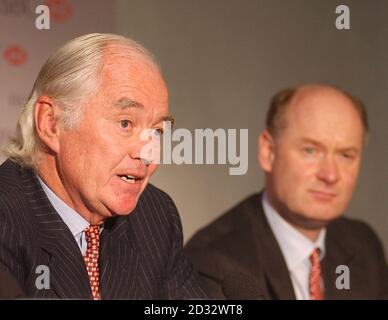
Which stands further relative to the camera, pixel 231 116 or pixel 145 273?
pixel 231 116

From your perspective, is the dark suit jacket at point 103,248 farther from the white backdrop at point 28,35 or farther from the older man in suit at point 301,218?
the white backdrop at point 28,35

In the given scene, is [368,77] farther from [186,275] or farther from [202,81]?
[186,275]

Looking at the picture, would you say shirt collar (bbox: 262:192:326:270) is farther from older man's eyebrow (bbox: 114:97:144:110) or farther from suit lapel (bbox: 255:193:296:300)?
older man's eyebrow (bbox: 114:97:144:110)

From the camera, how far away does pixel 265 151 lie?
98.7 inches

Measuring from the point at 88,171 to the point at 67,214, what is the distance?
147 mm

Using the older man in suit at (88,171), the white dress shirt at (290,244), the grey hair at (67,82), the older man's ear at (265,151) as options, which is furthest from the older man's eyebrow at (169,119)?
the white dress shirt at (290,244)

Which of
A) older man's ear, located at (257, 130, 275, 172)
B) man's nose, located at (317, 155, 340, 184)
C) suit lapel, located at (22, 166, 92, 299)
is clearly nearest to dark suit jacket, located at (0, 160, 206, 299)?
suit lapel, located at (22, 166, 92, 299)

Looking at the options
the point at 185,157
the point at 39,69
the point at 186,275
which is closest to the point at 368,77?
the point at 185,157

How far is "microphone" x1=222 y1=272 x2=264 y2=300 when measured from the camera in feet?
7.86

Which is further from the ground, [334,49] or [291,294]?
[334,49]

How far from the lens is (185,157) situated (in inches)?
99.0

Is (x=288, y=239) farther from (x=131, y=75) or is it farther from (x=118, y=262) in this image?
(x=131, y=75)

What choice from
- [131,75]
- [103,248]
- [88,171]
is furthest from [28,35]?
[103,248]

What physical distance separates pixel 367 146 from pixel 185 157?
61 cm
